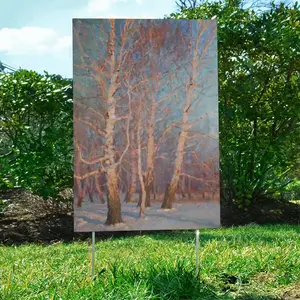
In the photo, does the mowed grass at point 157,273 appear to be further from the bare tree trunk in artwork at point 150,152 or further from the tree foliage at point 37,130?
the tree foliage at point 37,130

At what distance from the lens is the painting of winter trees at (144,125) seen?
4508 mm

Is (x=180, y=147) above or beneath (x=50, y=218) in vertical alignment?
above

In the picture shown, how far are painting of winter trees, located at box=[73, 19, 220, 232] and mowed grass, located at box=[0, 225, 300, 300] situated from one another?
0.43 m

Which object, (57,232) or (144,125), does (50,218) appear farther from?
(144,125)

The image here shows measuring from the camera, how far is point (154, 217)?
15.1 feet

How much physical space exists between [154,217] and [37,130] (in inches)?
180

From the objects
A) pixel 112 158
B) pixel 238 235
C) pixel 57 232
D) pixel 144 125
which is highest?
pixel 144 125

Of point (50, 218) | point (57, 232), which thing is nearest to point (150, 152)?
point (57, 232)

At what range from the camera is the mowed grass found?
3.90 metres

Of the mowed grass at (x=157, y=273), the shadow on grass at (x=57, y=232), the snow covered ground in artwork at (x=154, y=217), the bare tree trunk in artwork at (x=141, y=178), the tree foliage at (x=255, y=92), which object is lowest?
the shadow on grass at (x=57, y=232)

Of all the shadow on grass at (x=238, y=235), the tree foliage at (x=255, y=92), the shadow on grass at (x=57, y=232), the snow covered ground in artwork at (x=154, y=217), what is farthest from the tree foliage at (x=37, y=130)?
the snow covered ground in artwork at (x=154, y=217)

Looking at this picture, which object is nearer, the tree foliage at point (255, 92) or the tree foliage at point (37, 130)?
the tree foliage at point (37, 130)

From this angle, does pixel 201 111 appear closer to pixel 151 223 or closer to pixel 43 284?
pixel 151 223

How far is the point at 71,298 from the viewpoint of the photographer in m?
3.62
